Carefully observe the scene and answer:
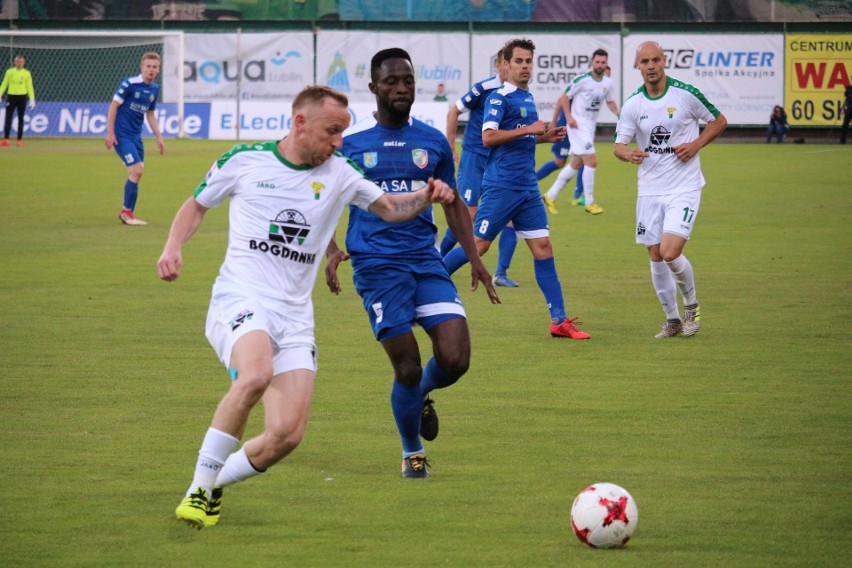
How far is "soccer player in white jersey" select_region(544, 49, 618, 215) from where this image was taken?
67.0ft

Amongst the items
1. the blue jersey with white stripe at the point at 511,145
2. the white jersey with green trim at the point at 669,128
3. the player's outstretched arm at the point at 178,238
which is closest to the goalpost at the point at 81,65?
the blue jersey with white stripe at the point at 511,145

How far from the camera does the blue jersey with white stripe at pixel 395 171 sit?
6641 mm

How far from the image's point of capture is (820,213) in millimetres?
20000

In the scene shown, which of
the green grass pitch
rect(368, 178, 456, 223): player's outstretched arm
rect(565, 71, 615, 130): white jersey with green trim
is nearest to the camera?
the green grass pitch

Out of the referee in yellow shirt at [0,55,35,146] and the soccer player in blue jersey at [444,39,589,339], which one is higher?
the referee in yellow shirt at [0,55,35,146]

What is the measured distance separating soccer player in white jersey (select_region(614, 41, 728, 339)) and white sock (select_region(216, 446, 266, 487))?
5.60 m

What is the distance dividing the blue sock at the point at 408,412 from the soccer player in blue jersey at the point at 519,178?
4.34m

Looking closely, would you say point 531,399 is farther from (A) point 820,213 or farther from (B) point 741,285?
(A) point 820,213

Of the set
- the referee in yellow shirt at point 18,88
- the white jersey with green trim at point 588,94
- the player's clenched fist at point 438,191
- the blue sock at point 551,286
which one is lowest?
the blue sock at point 551,286

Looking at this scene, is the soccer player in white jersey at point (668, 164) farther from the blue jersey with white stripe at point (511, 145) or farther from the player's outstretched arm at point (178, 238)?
the player's outstretched arm at point (178, 238)

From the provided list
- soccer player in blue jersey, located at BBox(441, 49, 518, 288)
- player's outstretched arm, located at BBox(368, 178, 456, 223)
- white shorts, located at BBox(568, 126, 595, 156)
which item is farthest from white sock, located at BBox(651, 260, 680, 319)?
white shorts, located at BBox(568, 126, 595, 156)

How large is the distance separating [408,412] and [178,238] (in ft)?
5.09

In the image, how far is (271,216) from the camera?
5648mm

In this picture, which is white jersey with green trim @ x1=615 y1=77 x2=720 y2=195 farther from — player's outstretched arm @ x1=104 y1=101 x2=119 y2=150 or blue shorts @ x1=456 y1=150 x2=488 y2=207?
player's outstretched arm @ x1=104 y1=101 x2=119 y2=150
